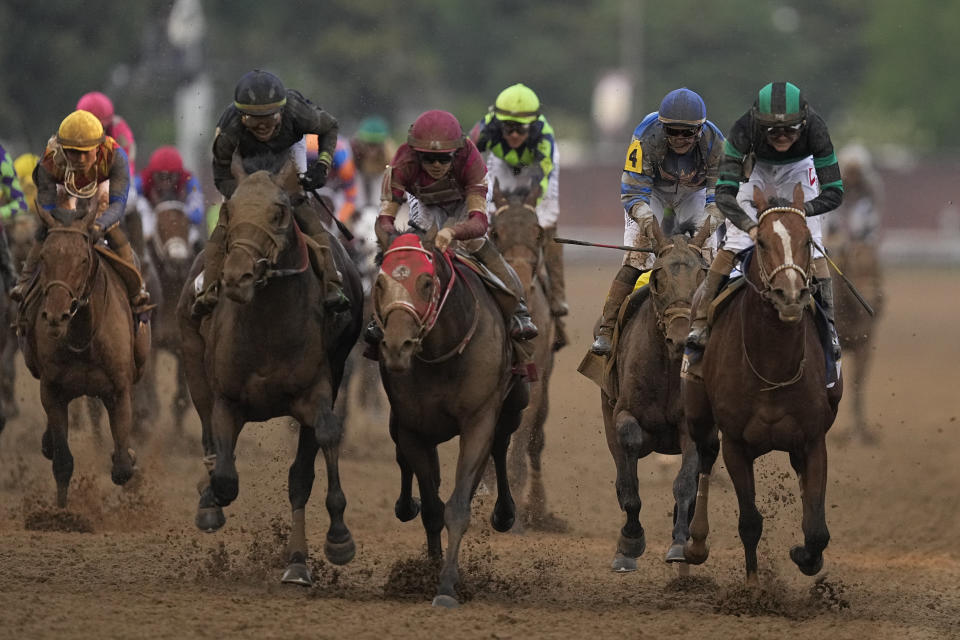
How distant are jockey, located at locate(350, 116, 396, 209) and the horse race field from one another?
2.31 m

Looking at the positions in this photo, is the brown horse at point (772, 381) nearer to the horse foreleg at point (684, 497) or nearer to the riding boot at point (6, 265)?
the horse foreleg at point (684, 497)

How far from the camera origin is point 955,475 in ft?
49.7

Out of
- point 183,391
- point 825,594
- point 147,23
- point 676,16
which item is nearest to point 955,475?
point 825,594

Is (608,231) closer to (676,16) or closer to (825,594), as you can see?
(676,16)

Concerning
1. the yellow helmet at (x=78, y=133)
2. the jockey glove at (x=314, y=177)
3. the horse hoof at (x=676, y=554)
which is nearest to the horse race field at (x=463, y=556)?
the horse hoof at (x=676, y=554)

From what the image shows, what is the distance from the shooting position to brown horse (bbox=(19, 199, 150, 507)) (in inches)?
462

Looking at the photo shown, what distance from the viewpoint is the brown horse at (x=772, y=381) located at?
9.26 m

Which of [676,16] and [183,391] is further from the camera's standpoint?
[676,16]

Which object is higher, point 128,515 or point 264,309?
point 264,309

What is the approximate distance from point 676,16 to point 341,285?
5211cm

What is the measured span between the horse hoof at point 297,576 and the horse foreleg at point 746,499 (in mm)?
2474

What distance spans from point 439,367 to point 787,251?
2066mm

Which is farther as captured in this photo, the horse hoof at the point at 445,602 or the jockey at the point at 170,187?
the jockey at the point at 170,187

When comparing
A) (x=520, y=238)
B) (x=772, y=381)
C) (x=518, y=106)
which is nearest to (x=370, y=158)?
(x=518, y=106)
